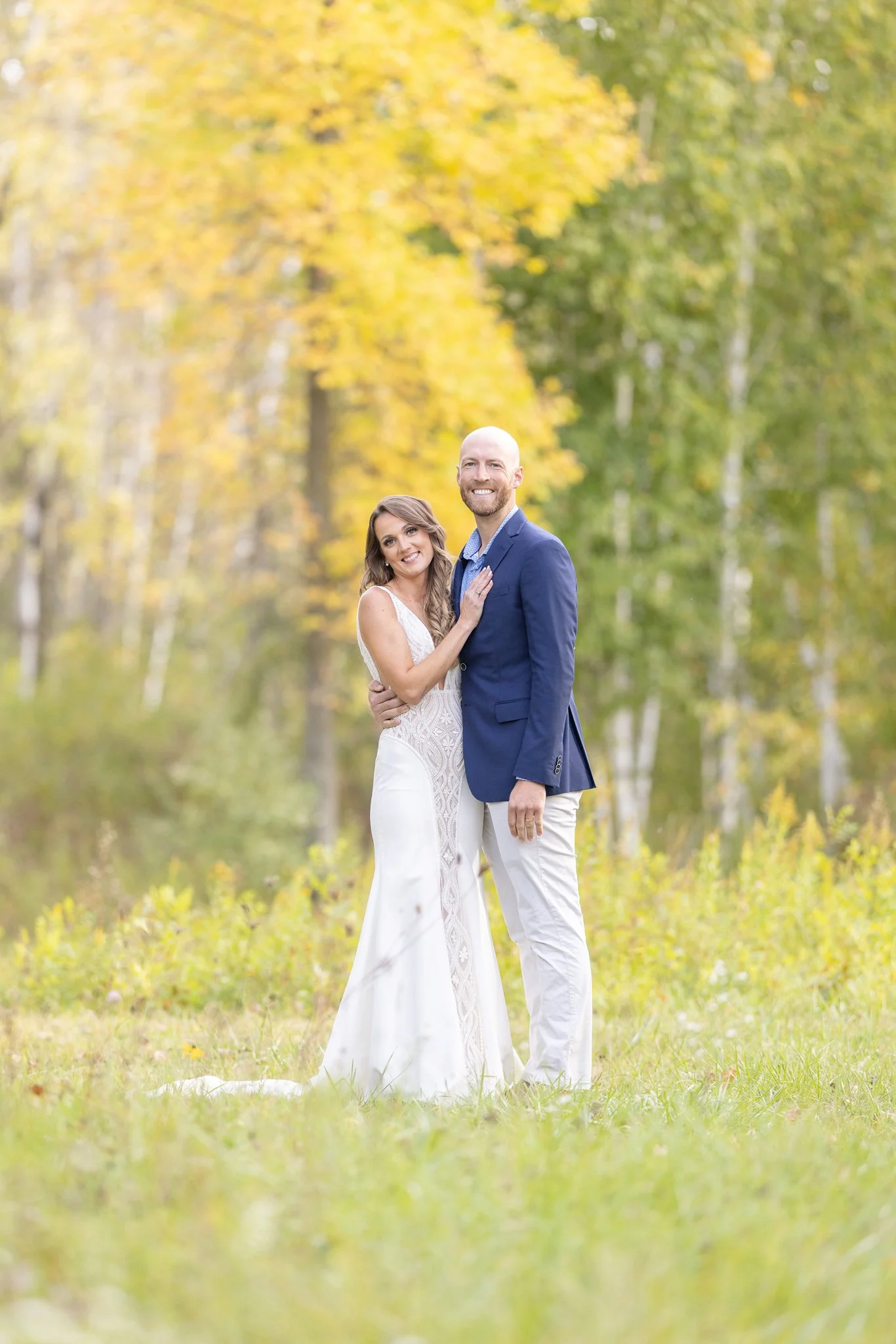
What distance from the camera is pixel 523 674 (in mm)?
4375

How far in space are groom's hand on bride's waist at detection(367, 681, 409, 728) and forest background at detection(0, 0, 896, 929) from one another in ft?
6.63

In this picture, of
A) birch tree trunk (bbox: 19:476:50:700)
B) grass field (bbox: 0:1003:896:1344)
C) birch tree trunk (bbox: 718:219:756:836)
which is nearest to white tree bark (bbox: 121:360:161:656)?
birch tree trunk (bbox: 19:476:50:700)

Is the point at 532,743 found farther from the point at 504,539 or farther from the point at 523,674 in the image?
the point at 504,539

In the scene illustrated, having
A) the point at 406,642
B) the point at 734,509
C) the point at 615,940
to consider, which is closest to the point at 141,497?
the point at 734,509

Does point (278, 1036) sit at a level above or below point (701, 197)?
below

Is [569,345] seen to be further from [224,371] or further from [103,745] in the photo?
[103,745]

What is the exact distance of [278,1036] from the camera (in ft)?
16.6

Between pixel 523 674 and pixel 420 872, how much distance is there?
71cm

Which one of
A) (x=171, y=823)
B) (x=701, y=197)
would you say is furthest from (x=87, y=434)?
(x=701, y=197)

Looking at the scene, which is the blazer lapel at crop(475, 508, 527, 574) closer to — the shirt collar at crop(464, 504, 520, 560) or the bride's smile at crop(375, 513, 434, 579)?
the shirt collar at crop(464, 504, 520, 560)

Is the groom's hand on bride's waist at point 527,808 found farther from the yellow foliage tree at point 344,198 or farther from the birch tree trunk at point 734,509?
the birch tree trunk at point 734,509

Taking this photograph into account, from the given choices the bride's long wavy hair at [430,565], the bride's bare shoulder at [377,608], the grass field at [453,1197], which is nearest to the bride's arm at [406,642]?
the bride's bare shoulder at [377,608]

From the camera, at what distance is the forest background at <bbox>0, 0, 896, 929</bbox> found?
9625mm

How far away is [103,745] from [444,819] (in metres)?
10.2
